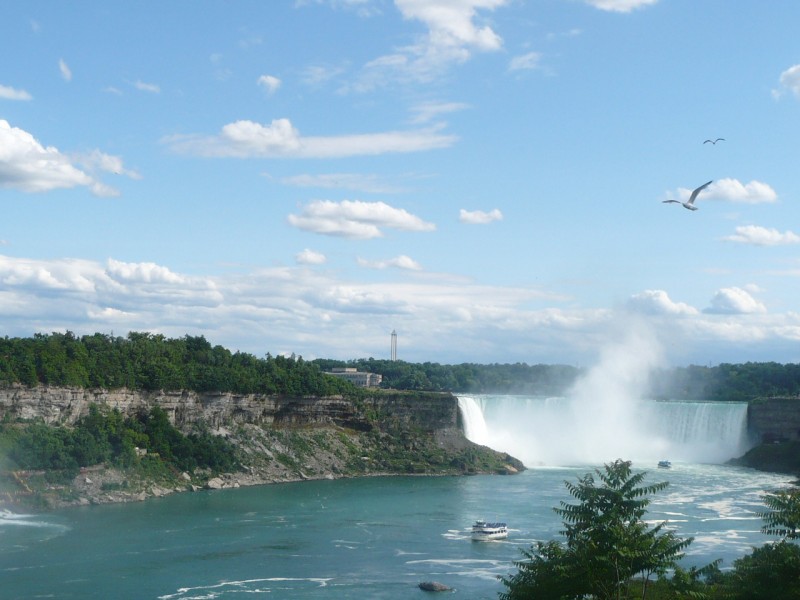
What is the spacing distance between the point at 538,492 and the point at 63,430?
28.5 m

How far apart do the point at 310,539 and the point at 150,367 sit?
26395mm

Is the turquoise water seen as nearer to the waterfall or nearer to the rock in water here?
the rock in water

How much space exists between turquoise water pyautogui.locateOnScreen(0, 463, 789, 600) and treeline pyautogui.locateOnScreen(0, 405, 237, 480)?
368cm

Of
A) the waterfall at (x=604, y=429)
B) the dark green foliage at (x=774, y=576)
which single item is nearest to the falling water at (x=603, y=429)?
the waterfall at (x=604, y=429)

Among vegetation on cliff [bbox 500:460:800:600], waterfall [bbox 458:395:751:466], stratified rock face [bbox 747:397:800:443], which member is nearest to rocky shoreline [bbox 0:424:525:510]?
waterfall [bbox 458:395:751:466]

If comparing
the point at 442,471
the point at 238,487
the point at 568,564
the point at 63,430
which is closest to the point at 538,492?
the point at 442,471

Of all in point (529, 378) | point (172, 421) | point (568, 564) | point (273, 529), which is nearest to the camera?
point (568, 564)

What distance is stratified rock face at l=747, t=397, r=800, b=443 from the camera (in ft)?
254

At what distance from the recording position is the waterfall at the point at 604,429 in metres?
81.2

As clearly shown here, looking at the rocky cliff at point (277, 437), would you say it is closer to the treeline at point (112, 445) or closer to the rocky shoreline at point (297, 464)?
the rocky shoreline at point (297, 464)

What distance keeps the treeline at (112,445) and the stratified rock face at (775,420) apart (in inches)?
1704

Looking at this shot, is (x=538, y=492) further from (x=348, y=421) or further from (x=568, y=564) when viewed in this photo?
(x=568, y=564)

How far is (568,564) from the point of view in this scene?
19031 mm

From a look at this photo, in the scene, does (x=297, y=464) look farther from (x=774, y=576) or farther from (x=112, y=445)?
(x=774, y=576)
